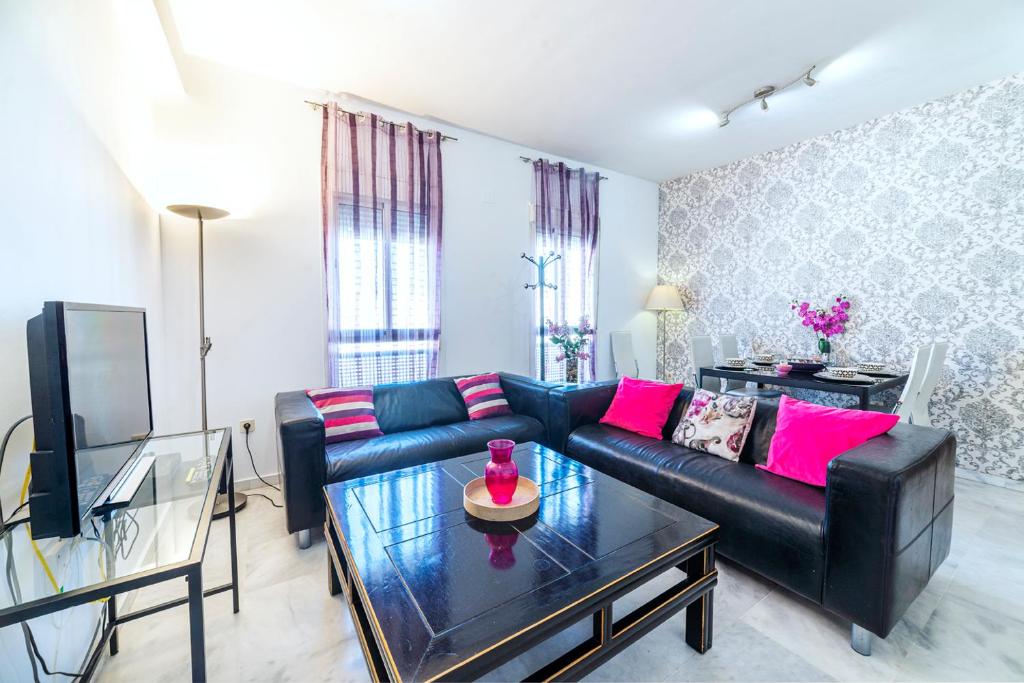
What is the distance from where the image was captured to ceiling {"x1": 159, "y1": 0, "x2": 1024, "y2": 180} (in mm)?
2139

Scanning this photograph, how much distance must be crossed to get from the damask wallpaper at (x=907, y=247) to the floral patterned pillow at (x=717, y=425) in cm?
212

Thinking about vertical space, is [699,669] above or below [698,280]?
below

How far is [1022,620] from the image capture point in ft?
4.99

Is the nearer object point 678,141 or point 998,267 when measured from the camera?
point 998,267

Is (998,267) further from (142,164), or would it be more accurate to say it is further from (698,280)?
(142,164)

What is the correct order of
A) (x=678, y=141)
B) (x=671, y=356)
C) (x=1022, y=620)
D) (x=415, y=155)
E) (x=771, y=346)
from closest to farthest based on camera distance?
1. (x=1022, y=620)
2. (x=415, y=155)
3. (x=678, y=141)
4. (x=771, y=346)
5. (x=671, y=356)

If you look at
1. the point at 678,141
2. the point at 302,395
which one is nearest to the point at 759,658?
the point at 302,395

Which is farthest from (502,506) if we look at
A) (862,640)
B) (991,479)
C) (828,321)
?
(991,479)

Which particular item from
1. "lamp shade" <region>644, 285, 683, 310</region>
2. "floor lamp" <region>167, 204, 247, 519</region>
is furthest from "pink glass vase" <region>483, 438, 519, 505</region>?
"lamp shade" <region>644, 285, 683, 310</region>

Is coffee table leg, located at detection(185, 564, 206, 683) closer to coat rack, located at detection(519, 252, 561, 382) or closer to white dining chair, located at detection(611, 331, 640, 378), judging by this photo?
coat rack, located at detection(519, 252, 561, 382)

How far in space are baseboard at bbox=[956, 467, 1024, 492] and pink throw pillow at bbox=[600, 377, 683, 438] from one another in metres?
2.33

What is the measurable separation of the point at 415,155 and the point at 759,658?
11.4 feet

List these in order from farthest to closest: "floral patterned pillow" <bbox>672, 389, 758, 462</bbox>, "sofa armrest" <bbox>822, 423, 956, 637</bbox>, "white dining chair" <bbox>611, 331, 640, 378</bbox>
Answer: "white dining chair" <bbox>611, 331, 640, 378</bbox> → "floral patterned pillow" <bbox>672, 389, 758, 462</bbox> → "sofa armrest" <bbox>822, 423, 956, 637</bbox>

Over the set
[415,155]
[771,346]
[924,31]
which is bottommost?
[771,346]
